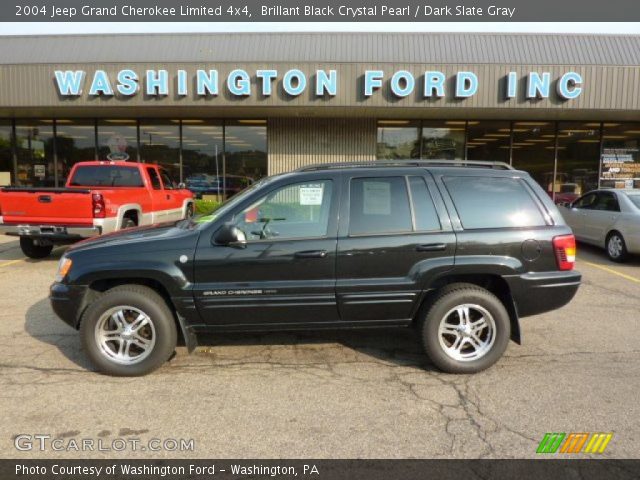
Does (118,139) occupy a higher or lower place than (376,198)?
higher

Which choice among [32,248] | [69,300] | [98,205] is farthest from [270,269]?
[32,248]

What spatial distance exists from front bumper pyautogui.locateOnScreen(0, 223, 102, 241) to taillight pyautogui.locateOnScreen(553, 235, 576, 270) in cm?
708

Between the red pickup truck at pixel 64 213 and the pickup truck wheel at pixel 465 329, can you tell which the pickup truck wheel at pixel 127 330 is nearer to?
the pickup truck wheel at pixel 465 329

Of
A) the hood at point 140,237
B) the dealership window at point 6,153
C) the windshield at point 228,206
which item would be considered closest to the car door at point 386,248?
the windshield at point 228,206

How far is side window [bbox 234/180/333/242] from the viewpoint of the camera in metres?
3.97

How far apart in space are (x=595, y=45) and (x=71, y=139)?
57.1 feet

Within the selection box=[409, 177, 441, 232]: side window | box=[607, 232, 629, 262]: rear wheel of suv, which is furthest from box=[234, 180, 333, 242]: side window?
box=[607, 232, 629, 262]: rear wheel of suv

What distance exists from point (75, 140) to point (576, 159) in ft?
55.2

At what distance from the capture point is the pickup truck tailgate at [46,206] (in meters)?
7.96

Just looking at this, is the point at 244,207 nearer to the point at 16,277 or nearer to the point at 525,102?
the point at 16,277

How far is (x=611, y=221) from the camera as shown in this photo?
9305 mm

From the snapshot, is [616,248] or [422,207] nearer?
[422,207]

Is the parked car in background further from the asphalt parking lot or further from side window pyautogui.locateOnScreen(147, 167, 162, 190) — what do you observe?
side window pyautogui.locateOnScreen(147, 167, 162, 190)

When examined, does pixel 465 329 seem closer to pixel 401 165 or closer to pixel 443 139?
pixel 401 165
